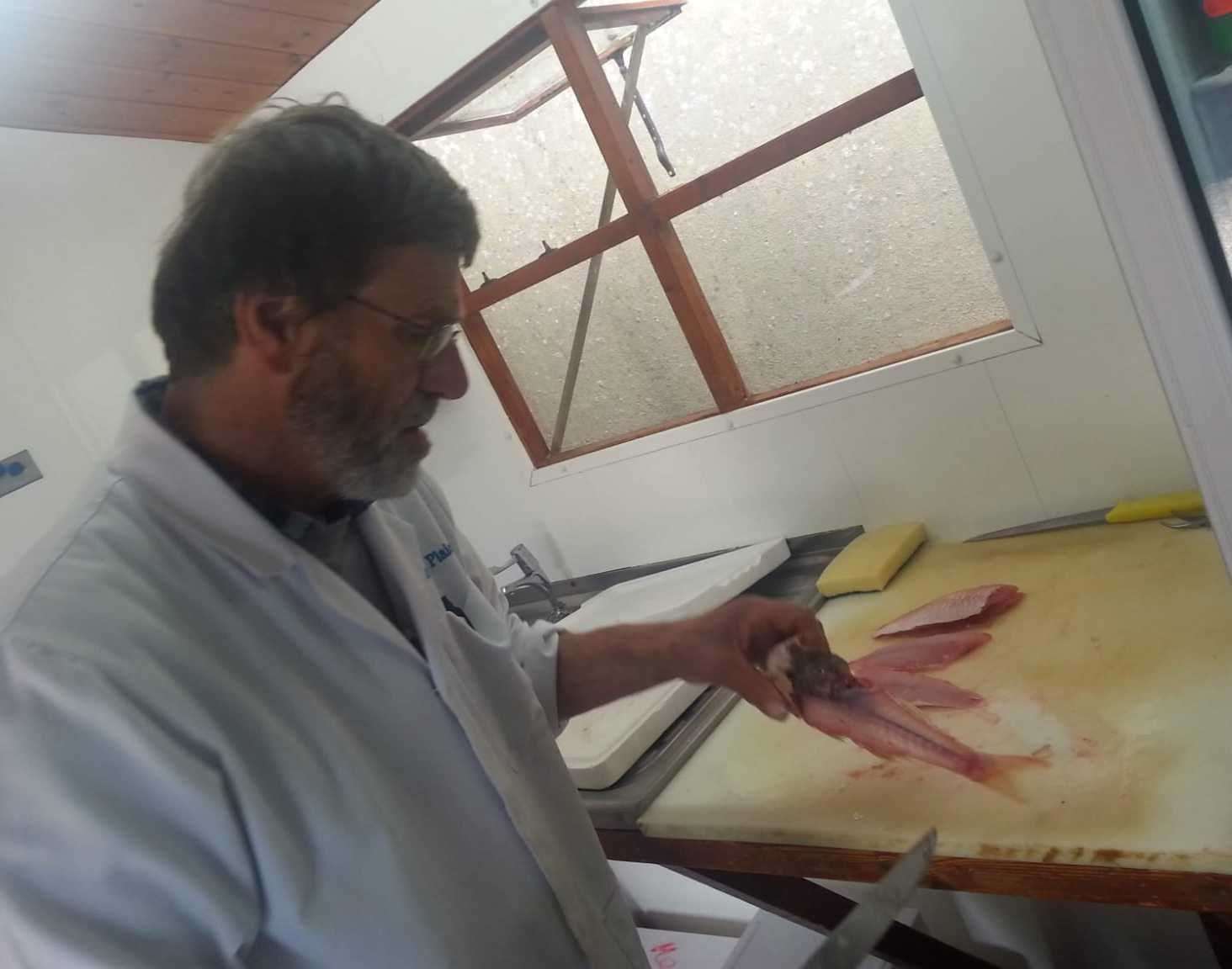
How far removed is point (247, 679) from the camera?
868 mm

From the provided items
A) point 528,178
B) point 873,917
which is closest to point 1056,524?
point 873,917

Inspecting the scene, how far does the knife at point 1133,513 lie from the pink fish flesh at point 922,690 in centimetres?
48

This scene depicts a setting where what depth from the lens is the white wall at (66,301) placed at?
2.21m

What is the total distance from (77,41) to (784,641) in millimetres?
1958

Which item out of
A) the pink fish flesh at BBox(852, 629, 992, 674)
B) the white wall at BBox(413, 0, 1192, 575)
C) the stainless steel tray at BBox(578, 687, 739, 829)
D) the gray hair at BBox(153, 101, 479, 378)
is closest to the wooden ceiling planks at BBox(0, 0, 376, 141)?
the white wall at BBox(413, 0, 1192, 575)

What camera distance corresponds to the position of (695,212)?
1877 mm

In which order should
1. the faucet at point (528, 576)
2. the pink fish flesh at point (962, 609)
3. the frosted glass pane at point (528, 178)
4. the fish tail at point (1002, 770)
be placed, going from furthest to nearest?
the faucet at point (528, 576), the frosted glass pane at point (528, 178), the pink fish flesh at point (962, 609), the fish tail at point (1002, 770)

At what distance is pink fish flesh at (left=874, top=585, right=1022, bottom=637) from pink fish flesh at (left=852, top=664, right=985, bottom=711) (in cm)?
12

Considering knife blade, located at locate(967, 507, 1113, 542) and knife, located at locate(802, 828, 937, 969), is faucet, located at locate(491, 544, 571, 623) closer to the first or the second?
knife blade, located at locate(967, 507, 1113, 542)

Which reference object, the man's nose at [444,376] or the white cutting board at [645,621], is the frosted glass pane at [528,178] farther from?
the man's nose at [444,376]

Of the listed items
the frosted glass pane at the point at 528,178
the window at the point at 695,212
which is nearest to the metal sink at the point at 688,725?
the window at the point at 695,212

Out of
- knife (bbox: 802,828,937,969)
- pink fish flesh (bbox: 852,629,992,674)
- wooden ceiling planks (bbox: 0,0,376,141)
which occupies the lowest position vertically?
pink fish flesh (bbox: 852,629,992,674)

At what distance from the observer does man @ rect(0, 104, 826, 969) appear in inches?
28.8

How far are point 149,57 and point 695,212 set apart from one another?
4.38 feet
